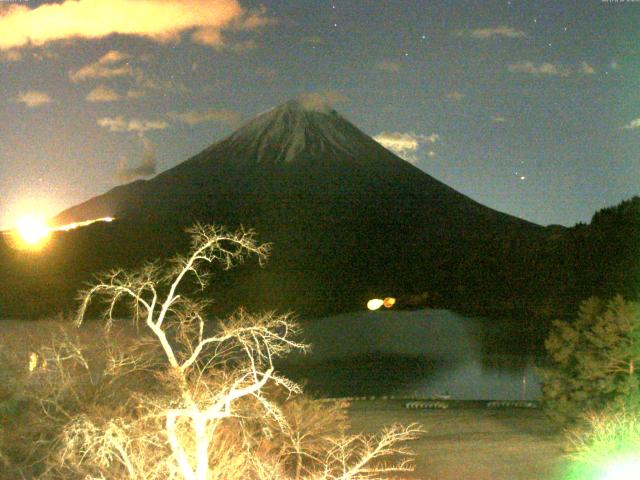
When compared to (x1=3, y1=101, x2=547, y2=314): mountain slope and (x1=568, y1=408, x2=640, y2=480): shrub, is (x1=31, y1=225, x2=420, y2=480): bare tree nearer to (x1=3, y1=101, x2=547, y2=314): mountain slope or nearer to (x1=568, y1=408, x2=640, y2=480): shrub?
(x1=568, y1=408, x2=640, y2=480): shrub

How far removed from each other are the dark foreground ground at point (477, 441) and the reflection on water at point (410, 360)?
8.31 m

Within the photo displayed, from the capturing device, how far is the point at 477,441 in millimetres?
16188

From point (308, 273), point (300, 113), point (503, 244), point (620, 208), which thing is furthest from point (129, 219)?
point (620, 208)

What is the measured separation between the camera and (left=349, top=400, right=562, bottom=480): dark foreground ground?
13.6 m

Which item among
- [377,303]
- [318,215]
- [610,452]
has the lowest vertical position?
[610,452]

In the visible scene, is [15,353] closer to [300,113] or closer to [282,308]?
[282,308]

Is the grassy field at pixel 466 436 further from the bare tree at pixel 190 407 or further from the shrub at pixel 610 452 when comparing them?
the bare tree at pixel 190 407

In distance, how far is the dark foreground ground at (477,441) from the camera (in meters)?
13.6

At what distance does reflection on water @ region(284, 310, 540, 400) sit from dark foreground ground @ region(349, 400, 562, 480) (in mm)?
8307

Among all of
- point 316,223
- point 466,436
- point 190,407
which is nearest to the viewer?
point 190,407

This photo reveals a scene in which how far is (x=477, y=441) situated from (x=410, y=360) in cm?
2633

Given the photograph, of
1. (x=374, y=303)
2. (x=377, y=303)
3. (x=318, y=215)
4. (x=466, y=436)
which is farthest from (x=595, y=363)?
(x=318, y=215)

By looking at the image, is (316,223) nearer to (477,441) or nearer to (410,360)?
(410,360)

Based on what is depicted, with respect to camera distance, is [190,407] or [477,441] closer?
[190,407]
